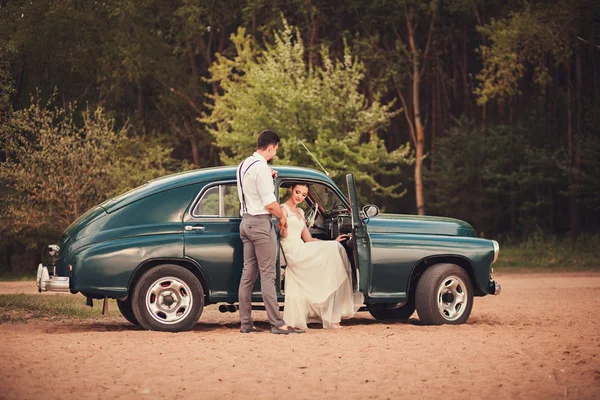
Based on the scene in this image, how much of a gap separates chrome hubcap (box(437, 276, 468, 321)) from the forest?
24.1 m

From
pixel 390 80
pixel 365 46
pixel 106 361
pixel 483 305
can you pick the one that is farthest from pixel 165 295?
pixel 390 80

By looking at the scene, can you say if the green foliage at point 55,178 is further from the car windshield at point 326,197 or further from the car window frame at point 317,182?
the car window frame at point 317,182

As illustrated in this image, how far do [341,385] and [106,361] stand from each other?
2.30 meters

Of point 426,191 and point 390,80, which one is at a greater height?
point 390,80

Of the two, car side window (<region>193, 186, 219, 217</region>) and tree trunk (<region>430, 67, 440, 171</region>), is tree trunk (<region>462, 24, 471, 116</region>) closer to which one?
tree trunk (<region>430, 67, 440, 171</region>)

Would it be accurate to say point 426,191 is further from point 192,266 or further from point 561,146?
point 192,266

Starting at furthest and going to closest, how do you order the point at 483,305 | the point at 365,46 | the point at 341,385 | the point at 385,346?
the point at 365,46 → the point at 483,305 → the point at 385,346 → the point at 341,385

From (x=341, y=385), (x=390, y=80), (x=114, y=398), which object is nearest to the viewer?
(x=114, y=398)

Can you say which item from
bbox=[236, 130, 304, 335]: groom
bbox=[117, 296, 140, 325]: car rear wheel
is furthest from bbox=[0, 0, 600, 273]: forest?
bbox=[236, 130, 304, 335]: groom

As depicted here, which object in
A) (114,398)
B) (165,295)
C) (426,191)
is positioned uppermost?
(426,191)

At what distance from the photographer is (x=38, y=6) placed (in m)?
48.2

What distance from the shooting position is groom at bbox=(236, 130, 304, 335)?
11.9 m

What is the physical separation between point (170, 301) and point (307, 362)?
268 centimetres

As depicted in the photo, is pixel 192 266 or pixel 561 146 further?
pixel 561 146
